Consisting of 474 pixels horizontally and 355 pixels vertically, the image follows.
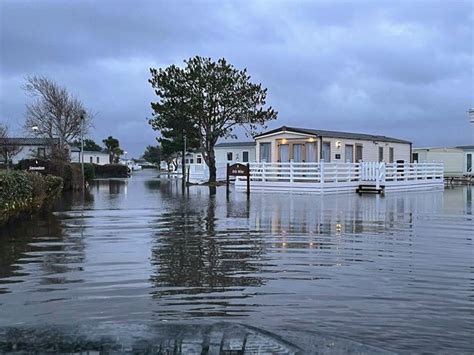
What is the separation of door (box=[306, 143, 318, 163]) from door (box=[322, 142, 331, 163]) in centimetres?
47

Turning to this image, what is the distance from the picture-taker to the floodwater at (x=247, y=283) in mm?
A: 5094

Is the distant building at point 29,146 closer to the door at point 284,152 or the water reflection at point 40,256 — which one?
the door at point 284,152

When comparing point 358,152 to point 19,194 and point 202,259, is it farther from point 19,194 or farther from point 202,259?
point 202,259

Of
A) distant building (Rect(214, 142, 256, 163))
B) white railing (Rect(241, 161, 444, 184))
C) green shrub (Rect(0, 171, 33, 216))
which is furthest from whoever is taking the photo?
distant building (Rect(214, 142, 256, 163))

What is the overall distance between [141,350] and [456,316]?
3.13 meters

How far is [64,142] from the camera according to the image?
4094cm

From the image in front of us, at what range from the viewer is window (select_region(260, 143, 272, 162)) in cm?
3347

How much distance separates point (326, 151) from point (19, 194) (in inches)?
805

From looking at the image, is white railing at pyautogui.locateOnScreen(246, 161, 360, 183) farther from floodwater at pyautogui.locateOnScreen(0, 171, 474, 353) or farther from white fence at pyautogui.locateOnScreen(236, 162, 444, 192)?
floodwater at pyautogui.locateOnScreen(0, 171, 474, 353)

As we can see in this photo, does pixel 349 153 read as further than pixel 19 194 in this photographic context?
Yes

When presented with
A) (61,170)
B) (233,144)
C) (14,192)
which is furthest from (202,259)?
(233,144)

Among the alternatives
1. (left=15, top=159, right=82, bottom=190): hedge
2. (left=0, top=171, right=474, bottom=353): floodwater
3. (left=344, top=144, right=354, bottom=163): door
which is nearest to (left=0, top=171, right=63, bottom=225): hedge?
(left=0, top=171, right=474, bottom=353): floodwater

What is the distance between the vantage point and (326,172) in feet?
86.3

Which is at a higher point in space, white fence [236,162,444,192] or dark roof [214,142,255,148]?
dark roof [214,142,255,148]
